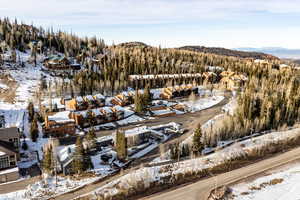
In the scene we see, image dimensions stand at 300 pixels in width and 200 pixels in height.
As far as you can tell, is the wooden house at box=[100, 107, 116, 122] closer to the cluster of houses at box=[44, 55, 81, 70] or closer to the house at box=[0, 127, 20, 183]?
the house at box=[0, 127, 20, 183]

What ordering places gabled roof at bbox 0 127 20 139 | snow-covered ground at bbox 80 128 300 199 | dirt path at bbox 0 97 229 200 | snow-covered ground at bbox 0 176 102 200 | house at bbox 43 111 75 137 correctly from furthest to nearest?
house at bbox 43 111 75 137 < gabled roof at bbox 0 127 20 139 < snow-covered ground at bbox 80 128 300 199 < dirt path at bbox 0 97 229 200 < snow-covered ground at bbox 0 176 102 200

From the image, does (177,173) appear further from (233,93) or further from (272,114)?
(233,93)

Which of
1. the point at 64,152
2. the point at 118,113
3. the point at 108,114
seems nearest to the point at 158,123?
the point at 118,113

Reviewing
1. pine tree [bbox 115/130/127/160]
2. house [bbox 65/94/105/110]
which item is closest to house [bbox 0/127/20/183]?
pine tree [bbox 115/130/127/160]

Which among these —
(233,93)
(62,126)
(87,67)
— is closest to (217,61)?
(233,93)

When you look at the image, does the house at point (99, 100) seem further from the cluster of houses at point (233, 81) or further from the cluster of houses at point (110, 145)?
the cluster of houses at point (233, 81)

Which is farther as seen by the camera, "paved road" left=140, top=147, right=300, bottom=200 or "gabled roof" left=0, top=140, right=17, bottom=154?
"gabled roof" left=0, top=140, right=17, bottom=154

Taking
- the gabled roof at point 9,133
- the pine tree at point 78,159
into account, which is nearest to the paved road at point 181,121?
the pine tree at point 78,159

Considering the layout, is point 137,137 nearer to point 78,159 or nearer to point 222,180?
point 78,159
